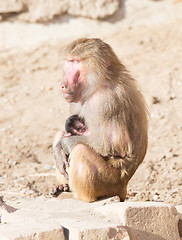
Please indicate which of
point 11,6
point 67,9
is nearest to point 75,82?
point 67,9

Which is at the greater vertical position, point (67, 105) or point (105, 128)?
point (105, 128)

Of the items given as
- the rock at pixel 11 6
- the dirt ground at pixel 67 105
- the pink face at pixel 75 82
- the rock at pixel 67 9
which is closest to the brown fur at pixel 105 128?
the pink face at pixel 75 82

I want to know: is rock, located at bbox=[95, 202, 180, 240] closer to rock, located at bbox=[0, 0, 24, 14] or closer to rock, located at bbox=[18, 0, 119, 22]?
rock, located at bbox=[18, 0, 119, 22]

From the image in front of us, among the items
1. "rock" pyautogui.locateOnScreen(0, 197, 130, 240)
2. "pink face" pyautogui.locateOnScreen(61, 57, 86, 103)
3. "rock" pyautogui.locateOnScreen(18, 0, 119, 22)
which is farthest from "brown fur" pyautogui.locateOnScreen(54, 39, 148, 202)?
"rock" pyautogui.locateOnScreen(18, 0, 119, 22)

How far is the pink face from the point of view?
4.25 meters

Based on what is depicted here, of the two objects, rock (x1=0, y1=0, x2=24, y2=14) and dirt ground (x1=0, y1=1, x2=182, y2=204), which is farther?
rock (x1=0, y1=0, x2=24, y2=14)

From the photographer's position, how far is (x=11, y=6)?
28.0 ft

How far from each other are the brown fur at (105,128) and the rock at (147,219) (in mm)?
643

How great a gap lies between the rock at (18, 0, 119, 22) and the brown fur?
4.17m

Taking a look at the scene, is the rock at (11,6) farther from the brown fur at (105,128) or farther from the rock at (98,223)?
the rock at (98,223)

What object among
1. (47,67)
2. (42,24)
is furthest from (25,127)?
(42,24)

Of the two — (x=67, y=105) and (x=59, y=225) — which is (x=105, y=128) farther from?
(x=67, y=105)

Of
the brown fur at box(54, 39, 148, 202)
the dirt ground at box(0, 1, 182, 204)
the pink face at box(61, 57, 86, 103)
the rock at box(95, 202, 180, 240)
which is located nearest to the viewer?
the rock at box(95, 202, 180, 240)

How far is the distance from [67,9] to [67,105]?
73.0 inches
